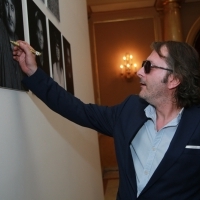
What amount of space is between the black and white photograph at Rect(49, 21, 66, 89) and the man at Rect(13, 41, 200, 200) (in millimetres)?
353

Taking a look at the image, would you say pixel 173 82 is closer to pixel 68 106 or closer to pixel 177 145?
pixel 177 145

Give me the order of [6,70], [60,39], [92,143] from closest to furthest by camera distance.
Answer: [6,70] < [60,39] < [92,143]

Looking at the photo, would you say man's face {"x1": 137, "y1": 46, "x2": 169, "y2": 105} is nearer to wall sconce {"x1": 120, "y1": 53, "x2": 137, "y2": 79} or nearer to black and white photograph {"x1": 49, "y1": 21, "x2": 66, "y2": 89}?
black and white photograph {"x1": 49, "y1": 21, "x2": 66, "y2": 89}

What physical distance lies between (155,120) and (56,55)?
2.66 feet

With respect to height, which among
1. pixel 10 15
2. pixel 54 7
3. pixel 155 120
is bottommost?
pixel 155 120

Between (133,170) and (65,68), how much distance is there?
1018 mm

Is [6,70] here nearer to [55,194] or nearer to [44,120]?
[44,120]

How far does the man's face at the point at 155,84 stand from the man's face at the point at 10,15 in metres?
0.75

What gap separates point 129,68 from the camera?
689cm

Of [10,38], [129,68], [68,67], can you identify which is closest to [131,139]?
[10,38]

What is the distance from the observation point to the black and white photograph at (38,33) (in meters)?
1.50

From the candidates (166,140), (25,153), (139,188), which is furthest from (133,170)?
(25,153)

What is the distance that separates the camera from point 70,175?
7.13 feet

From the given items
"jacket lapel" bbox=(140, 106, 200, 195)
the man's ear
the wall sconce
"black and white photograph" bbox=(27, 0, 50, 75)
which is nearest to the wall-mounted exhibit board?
"black and white photograph" bbox=(27, 0, 50, 75)
